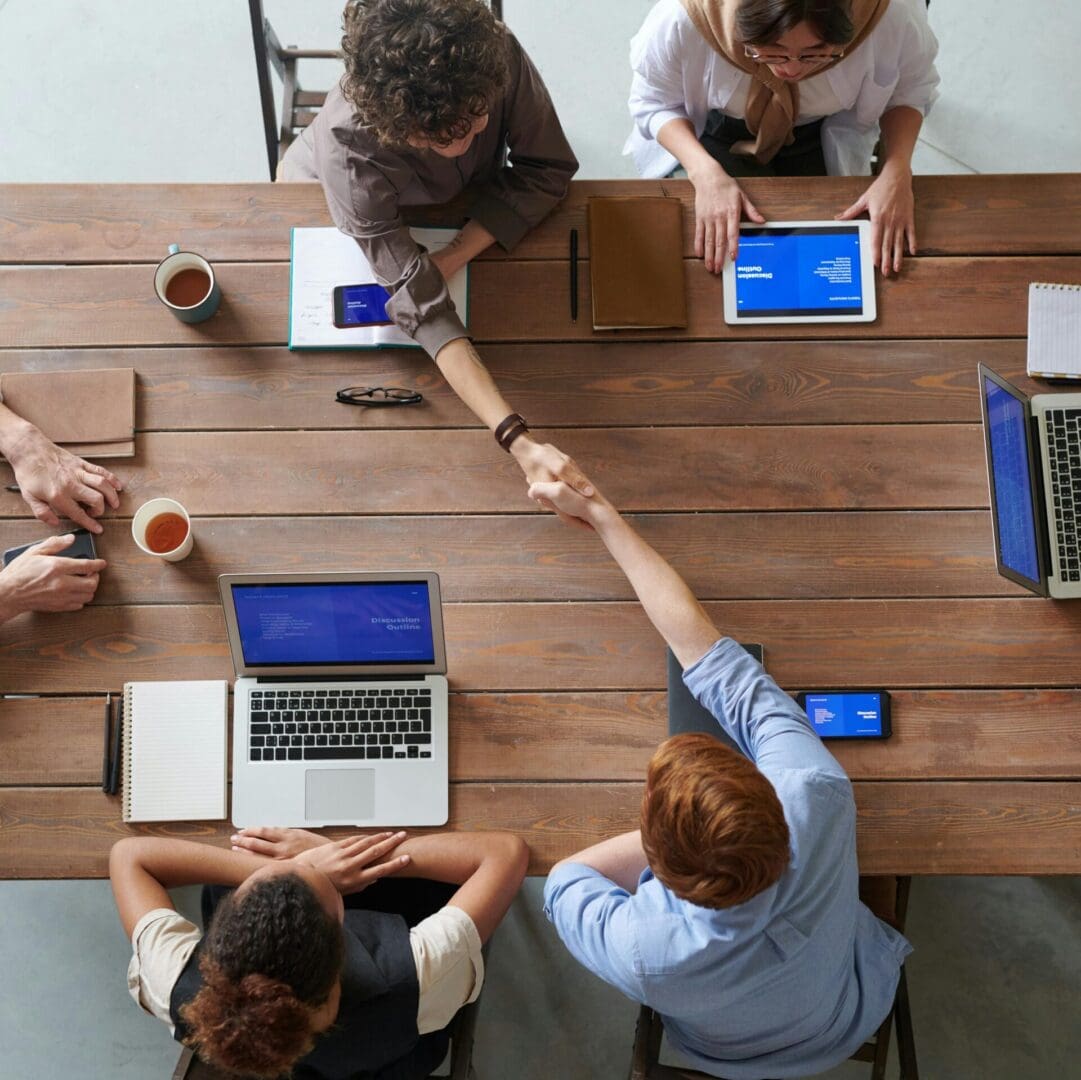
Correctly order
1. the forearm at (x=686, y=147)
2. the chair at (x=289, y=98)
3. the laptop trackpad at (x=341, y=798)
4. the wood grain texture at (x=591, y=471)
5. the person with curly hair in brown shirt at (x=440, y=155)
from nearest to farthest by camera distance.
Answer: the person with curly hair in brown shirt at (x=440, y=155) < the laptop trackpad at (x=341, y=798) < the wood grain texture at (x=591, y=471) < the forearm at (x=686, y=147) < the chair at (x=289, y=98)

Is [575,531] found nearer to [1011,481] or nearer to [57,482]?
[1011,481]

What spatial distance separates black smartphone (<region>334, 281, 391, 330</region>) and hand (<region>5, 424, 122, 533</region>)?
0.51 metres

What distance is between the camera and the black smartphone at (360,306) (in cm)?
185

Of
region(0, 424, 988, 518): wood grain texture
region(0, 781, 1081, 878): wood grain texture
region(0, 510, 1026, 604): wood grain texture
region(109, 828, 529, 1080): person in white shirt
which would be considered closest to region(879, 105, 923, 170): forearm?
region(0, 424, 988, 518): wood grain texture

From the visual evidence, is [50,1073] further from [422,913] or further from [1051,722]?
[1051,722]

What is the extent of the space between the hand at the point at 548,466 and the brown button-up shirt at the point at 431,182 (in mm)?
235

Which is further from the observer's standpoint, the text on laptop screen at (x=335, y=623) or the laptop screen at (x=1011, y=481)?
the laptop screen at (x=1011, y=481)

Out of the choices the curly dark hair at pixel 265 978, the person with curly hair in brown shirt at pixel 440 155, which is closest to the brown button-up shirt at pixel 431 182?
the person with curly hair in brown shirt at pixel 440 155

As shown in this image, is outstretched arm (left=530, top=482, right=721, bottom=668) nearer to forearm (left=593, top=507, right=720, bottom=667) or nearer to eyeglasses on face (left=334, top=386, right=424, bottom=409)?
forearm (left=593, top=507, right=720, bottom=667)

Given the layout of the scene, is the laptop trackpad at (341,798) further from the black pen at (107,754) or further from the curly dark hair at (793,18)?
the curly dark hair at (793,18)

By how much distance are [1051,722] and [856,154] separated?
121 cm

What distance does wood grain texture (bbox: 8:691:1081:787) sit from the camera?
66.7 inches

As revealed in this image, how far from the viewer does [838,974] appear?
4.86 feet

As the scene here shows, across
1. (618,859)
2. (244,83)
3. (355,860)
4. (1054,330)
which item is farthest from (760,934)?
(244,83)
